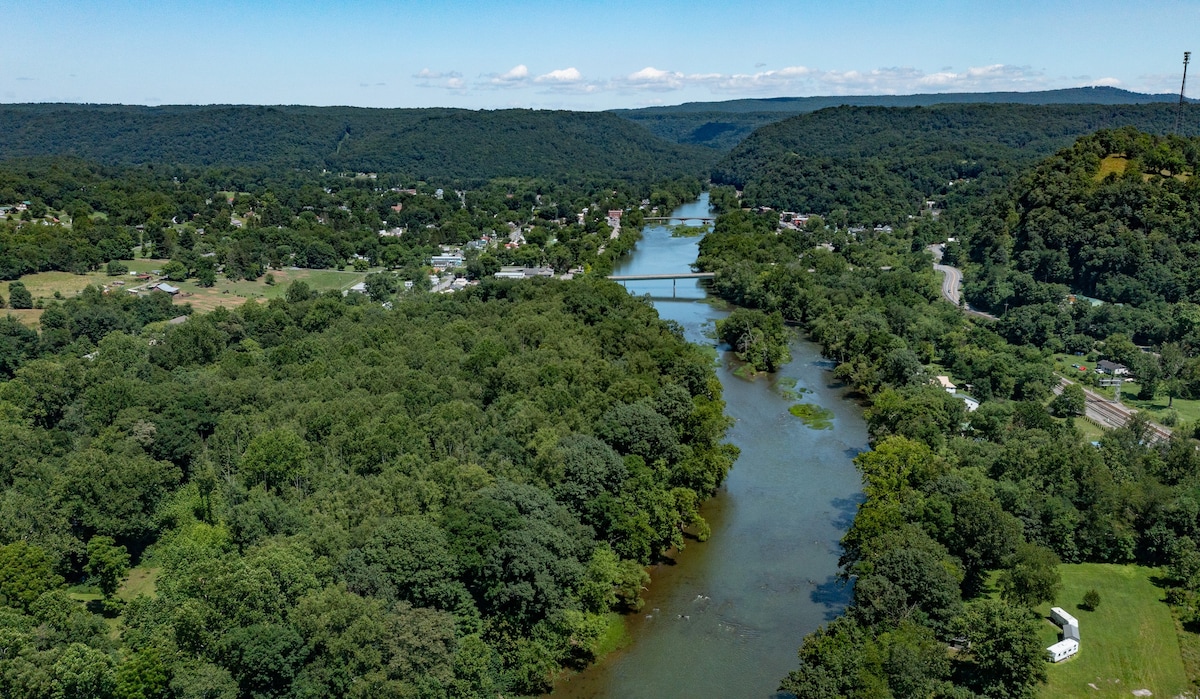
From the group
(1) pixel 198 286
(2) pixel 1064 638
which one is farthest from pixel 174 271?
(2) pixel 1064 638

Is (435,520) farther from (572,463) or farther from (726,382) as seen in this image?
(726,382)

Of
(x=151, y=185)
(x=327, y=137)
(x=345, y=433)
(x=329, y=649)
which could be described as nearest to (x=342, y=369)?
(x=345, y=433)

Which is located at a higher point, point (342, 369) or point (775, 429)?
point (342, 369)

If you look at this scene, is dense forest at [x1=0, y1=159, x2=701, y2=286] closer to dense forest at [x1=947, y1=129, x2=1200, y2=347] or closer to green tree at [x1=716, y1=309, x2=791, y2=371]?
green tree at [x1=716, y1=309, x2=791, y2=371]

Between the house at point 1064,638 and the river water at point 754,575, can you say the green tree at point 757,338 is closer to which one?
the river water at point 754,575

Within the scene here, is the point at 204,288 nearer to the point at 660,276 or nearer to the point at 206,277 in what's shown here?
the point at 206,277

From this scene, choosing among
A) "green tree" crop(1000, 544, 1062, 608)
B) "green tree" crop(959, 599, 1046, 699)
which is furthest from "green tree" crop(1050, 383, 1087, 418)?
"green tree" crop(959, 599, 1046, 699)
